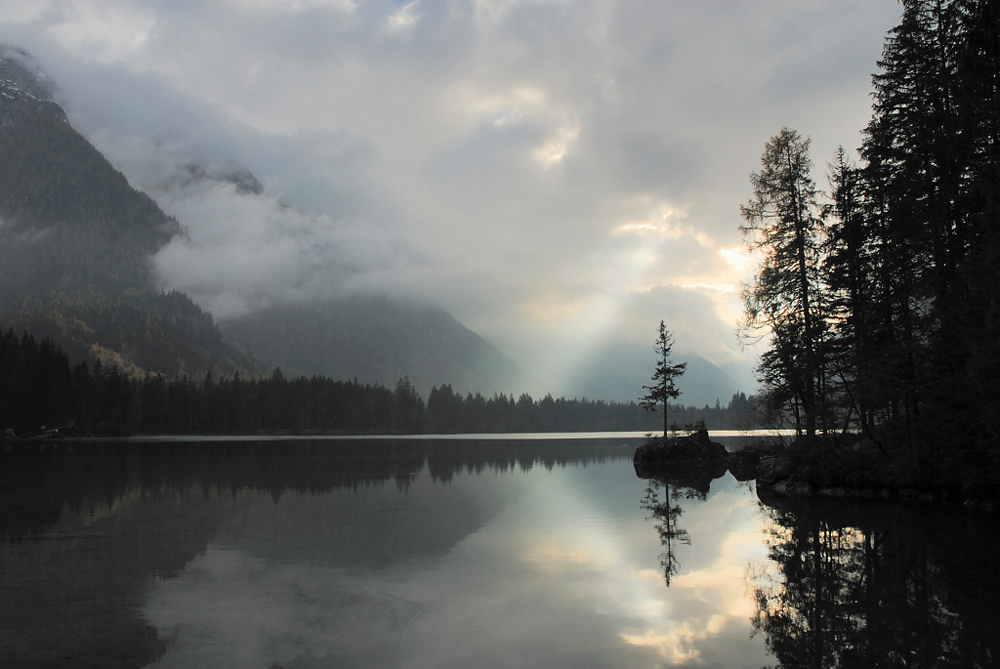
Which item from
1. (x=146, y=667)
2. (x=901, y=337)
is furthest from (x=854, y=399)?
(x=146, y=667)

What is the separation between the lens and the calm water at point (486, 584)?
799 centimetres

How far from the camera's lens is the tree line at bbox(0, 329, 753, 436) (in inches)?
4087

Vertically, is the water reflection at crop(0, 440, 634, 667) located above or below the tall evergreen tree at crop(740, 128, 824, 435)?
below

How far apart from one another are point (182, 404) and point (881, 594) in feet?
531

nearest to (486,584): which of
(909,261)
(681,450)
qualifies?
(909,261)

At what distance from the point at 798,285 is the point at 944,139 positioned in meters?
8.75

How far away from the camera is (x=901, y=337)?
24328 millimetres

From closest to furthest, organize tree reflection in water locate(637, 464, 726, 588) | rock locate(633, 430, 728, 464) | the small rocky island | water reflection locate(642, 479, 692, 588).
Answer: water reflection locate(642, 479, 692, 588)
tree reflection in water locate(637, 464, 726, 588)
the small rocky island
rock locate(633, 430, 728, 464)

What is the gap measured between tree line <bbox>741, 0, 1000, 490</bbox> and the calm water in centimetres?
408

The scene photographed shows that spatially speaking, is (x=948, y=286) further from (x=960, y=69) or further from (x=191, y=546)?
(x=191, y=546)

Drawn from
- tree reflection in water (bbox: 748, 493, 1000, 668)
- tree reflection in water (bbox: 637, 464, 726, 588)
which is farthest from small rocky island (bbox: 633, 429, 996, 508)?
tree reflection in water (bbox: 748, 493, 1000, 668)

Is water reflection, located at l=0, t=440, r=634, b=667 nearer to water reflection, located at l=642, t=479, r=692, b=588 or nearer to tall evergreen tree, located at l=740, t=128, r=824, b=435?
water reflection, located at l=642, t=479, r=692, b=588

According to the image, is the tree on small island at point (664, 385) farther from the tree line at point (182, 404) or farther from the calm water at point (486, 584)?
the tree line at point (182, 404)

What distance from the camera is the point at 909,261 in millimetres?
24312
